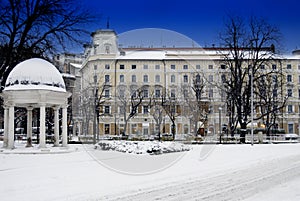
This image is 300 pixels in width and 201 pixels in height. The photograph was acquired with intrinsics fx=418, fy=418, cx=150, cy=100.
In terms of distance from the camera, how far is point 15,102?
24.6 m

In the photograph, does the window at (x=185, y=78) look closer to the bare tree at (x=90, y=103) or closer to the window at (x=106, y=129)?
the bare tree at (x=90, y=103)

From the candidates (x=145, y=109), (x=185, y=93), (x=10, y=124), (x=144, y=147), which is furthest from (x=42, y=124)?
(x=145, y=109)

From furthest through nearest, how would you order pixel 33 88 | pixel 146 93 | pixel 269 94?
pixel 146 93 → pixel 269 94 → pixel 33 88

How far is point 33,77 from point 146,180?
13.0 metres

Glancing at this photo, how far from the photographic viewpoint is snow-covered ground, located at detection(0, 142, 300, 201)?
11.2 metres

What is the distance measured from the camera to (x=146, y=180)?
1391 centimetres

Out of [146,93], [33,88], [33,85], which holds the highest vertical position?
[146,93]

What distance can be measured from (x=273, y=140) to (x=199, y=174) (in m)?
34.1

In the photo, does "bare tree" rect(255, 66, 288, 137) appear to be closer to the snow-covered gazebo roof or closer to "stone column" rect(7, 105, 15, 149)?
the snow-covered gazebo roof

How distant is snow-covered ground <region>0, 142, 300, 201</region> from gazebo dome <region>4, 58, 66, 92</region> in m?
6.31

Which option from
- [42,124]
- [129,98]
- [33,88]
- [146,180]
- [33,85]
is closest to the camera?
[146,180]

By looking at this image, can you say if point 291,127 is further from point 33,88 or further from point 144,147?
point 33,88

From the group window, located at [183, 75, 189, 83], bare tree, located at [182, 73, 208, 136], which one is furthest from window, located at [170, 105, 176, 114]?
window, located at [183, 75, 189, 83]

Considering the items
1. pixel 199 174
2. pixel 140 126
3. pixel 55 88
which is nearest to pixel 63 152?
pixel 55 88
